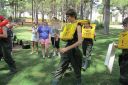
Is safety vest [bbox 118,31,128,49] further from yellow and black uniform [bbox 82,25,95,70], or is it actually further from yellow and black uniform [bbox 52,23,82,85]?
yellow and black uniform [bbox 82,25,95,70]

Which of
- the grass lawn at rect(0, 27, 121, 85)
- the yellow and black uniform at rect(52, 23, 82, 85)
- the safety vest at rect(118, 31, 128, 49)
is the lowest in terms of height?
the grass lawn at rect(0, 27, 121, 85)

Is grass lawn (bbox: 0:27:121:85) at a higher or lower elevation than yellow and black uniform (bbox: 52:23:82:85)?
lower

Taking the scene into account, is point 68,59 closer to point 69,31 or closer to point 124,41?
point 69,31

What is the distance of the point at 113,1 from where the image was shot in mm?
86875

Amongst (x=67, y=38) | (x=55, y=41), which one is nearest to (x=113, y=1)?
(x=55, y=41)

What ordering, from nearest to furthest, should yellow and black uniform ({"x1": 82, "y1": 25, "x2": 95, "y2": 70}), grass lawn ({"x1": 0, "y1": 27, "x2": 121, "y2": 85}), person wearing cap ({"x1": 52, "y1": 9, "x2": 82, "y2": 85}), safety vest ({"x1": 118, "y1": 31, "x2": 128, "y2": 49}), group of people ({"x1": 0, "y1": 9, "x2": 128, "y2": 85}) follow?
1. safety vest ({"x1": 118, "y1": 31, "x2": 128, "y2": 49})
2. group of people ({"x1": 0, "y1": 9, "x2": 128, "y2": 85})
3. person wearing cap ({"x1": 52, "y1": 9, "x2": 82, "y2": 85})
4. grass lawn ({"x1": 0, "y1": 27, "x2": 121, "y2": 85})
5. yellow and black uniform ({"x1": 82, "y1": 25, "x2": 95, "y2": 70})

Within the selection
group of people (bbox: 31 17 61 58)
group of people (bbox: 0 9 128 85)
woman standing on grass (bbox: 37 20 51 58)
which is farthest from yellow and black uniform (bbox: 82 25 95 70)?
woman standing on grass (bbox: 37 20 51 58)

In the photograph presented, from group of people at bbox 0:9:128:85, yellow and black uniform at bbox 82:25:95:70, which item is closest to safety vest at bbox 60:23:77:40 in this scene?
group of people at bbox 0:9:128:85

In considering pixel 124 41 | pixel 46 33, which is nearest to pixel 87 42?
pixel 46 33

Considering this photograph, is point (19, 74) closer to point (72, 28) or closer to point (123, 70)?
point (72, 28)

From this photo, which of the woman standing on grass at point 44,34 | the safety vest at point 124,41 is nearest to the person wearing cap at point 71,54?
the safety vest at point 124,41

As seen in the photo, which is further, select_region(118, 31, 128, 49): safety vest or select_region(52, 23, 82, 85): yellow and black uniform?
select_region(52, 23, 82, 85): yellow and black uniform

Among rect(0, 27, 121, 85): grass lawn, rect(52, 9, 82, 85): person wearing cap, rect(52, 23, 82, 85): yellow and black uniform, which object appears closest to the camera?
rect(52, 9, 82, 85): person wearing cap

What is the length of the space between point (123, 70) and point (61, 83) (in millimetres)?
2549
